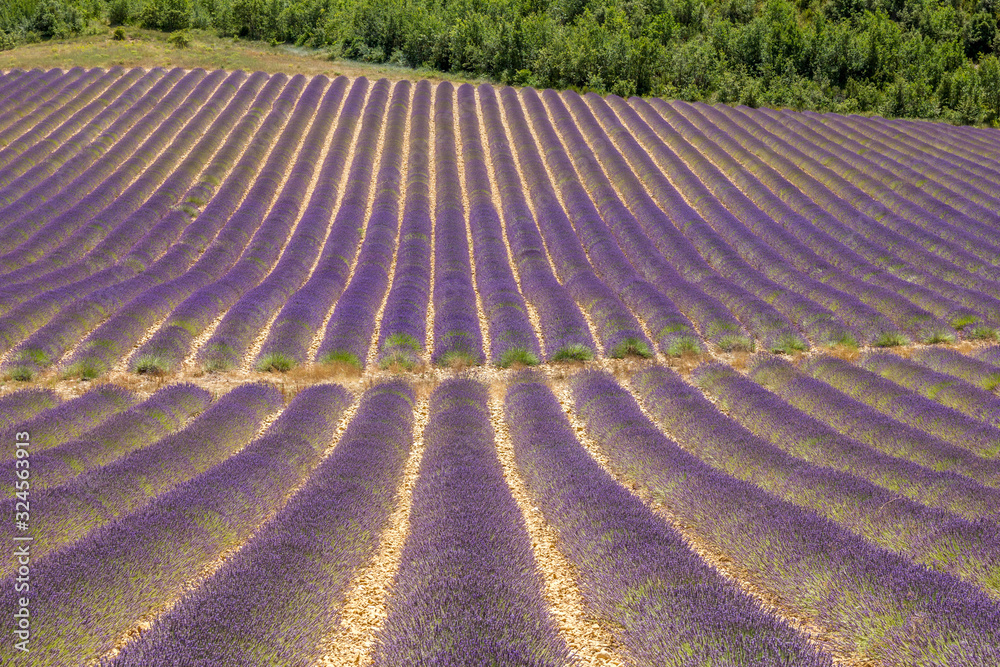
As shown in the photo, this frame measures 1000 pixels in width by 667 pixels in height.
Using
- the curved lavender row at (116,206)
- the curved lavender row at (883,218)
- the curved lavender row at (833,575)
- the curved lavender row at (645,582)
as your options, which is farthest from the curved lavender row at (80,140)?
the curved lavender row at (883,218)

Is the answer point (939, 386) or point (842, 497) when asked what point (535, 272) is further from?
point (842, 497)

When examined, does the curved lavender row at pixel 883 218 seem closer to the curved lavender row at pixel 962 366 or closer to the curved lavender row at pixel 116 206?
the curved lavender row at pixel 962 366

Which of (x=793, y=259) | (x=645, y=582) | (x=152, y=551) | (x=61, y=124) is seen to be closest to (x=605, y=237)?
(x=793, y=259)

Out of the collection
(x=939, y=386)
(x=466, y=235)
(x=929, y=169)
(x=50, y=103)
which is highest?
(x=50, y=103)

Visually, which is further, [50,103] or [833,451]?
[50,103]

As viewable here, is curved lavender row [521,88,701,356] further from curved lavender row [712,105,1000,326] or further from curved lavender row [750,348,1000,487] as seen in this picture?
curved lavender row [712,105,1000,326]

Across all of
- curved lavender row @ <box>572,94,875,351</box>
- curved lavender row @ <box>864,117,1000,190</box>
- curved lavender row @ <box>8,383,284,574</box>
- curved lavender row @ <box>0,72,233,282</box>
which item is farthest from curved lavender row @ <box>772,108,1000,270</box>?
curved lavender row @ <box>0,72,233,282</box>
